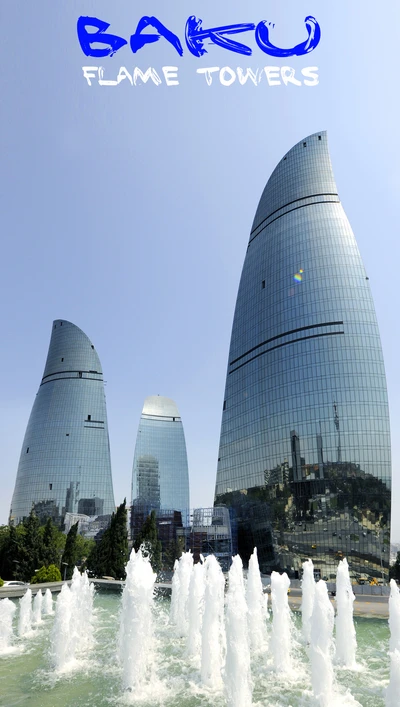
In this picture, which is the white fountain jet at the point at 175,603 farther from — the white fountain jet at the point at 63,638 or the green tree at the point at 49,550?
the green tree at the point at 49,550

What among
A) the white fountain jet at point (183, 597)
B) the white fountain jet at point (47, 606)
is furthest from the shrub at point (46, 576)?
the white fountain jet at point (183, 597)

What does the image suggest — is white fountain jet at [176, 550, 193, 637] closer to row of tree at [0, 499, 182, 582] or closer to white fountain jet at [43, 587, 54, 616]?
white fountain jet at [43, 587, 54, 616]

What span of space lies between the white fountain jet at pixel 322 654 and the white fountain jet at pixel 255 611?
609cm

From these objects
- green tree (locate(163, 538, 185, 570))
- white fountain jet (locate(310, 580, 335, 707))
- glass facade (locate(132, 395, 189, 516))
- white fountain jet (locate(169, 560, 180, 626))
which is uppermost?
glass facade (locate(132, 395, 189, 516))

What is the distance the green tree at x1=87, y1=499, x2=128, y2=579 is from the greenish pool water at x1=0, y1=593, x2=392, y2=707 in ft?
92.8

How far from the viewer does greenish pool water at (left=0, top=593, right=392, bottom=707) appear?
11.9m

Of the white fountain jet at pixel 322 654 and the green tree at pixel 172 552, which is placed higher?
the white fountain jet at pixel 322 654

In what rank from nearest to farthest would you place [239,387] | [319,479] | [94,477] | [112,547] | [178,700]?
[178,700] → [112,547] → [319,479] → [239,387] → [94,477]

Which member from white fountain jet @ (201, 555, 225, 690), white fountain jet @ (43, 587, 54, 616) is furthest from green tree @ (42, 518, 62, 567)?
white fountain jet @ (201, 555, 225, 690)

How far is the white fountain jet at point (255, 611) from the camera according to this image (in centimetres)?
1851

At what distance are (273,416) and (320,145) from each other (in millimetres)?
48338

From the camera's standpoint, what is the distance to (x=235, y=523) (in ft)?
237

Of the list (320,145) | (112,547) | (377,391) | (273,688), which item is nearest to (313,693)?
(273,688)

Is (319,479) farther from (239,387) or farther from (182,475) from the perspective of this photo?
(182,475)
